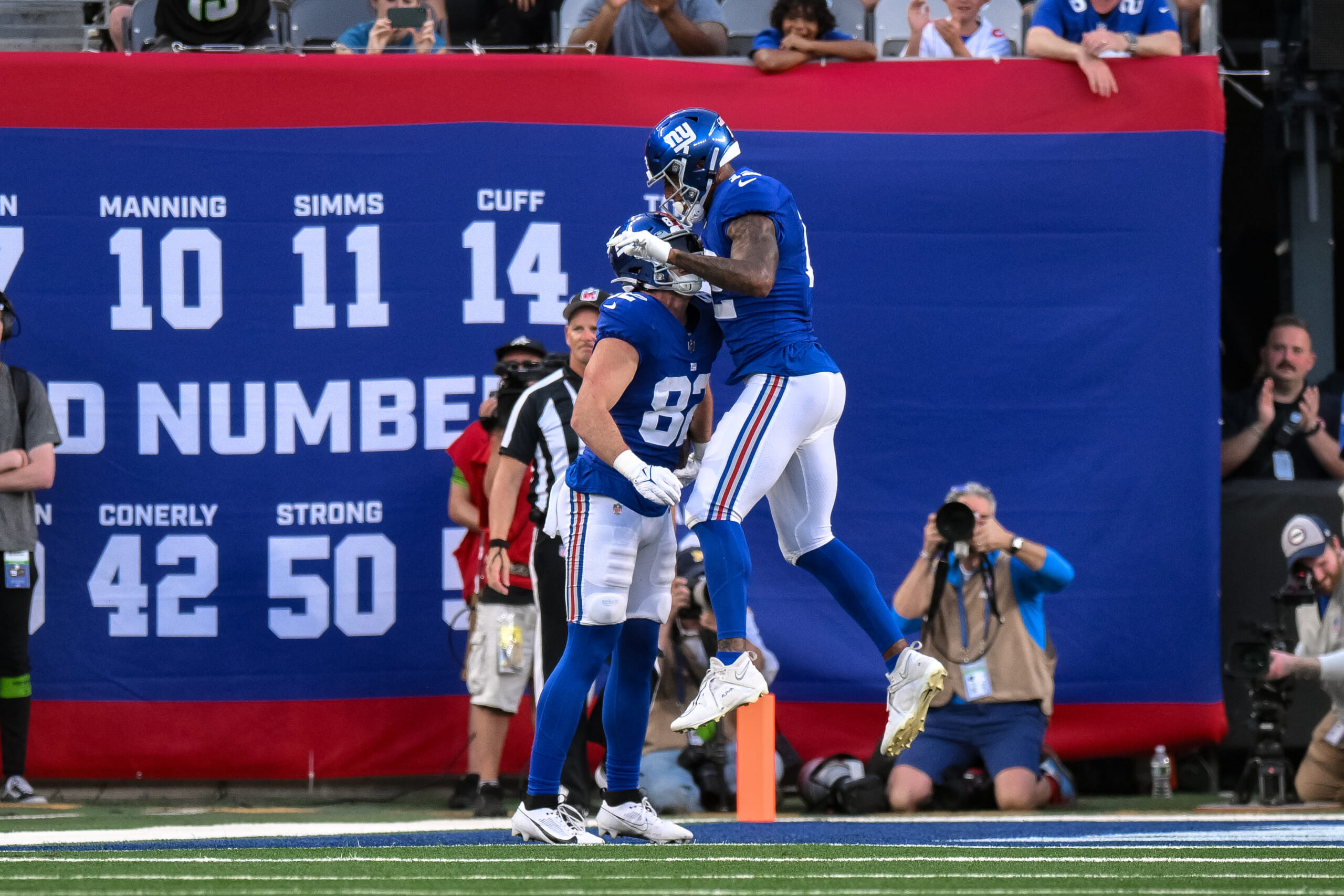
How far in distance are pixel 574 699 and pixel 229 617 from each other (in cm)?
322

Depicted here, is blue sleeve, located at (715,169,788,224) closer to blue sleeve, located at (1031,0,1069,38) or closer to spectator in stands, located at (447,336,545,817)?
spectator in stands, located at (447,336,545,817)

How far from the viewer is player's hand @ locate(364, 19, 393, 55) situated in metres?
8.11

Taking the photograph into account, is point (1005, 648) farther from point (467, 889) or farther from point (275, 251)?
point (467, 889)

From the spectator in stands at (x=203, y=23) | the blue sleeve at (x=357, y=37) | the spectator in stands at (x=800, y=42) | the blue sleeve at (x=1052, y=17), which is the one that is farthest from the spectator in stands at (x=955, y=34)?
the spectator in stands at (x=203, y=23)

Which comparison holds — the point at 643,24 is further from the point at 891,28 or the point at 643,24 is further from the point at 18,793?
the point at 18,793

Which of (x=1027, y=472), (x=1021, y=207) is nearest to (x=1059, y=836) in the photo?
(x=1027, y=472)

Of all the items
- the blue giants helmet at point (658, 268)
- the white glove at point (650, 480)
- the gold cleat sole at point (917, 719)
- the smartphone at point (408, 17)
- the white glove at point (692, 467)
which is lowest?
the gold cleat sole at point (917, 719)

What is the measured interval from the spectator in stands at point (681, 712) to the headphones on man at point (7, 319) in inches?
122

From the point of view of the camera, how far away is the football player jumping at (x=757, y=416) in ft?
16.0

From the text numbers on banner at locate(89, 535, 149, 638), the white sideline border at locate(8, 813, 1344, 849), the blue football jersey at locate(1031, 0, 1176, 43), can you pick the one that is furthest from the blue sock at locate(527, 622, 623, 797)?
the blue football jersey at locate(1031, 0, 1176, 43)

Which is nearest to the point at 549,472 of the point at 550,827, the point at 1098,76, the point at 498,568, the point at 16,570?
the point at 498,568

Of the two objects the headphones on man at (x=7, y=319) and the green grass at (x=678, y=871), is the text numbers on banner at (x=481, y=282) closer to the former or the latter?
the headphones on man at (x=7, y=319)

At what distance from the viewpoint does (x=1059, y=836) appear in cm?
587

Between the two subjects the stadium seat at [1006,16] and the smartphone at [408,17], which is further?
the stadium seat at [1006,16]
